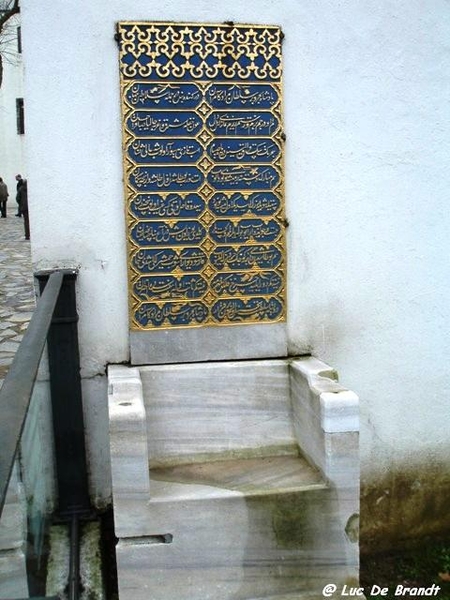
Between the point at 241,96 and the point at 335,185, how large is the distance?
30.2 inches

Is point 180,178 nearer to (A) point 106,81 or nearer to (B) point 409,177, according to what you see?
(A) point 106,81

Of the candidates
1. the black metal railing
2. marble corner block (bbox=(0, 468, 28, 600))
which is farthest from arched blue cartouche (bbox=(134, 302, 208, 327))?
marble corner block (bbox=(0, 468, 28, 600))

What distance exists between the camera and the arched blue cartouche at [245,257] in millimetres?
3861

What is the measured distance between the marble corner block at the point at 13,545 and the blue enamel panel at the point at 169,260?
1842 millimetres

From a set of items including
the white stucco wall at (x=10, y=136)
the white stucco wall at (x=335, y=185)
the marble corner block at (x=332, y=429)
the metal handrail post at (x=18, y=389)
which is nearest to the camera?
the metal handrail post at (x=18, y=389)

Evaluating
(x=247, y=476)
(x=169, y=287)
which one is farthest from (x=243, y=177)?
(x=247, y=476)

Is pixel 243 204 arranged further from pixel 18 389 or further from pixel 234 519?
pixel 18 389

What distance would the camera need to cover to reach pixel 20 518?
2.03 meters

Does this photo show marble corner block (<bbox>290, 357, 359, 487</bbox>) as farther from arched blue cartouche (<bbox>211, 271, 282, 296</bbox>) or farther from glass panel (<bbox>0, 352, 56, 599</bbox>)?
glass panel (<bbox>0, 352, 56, 599</bbox>)

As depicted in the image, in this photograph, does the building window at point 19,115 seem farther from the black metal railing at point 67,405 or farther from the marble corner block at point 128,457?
the marble corner block at point 128,457

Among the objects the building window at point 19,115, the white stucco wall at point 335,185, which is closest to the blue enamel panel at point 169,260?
the white stucco wall at point 335,185

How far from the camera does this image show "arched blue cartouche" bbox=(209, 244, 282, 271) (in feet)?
12.7

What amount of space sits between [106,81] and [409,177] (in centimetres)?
190

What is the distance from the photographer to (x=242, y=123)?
3.77 m
